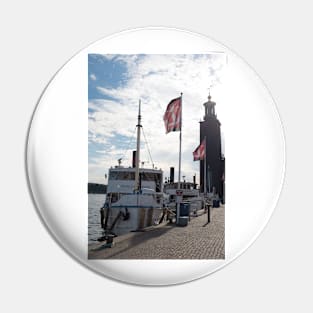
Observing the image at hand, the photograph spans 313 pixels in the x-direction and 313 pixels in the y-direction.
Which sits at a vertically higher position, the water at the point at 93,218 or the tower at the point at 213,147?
the tower at the point at 213,147

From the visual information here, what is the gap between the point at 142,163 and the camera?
110 inches

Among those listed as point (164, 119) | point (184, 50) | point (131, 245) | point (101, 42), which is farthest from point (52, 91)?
point (131, 245)

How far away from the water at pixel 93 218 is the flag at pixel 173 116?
26.3 inches

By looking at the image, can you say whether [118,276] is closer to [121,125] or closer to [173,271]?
[173,271]

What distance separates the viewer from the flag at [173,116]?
8.46ft

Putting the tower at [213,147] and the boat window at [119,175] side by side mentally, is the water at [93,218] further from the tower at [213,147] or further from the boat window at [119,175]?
the tower at [213,147]

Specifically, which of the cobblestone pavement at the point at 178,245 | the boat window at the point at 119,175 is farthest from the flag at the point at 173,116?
the cobblestone pavement at the point at 178,245

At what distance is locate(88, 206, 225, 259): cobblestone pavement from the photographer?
8.38 ft

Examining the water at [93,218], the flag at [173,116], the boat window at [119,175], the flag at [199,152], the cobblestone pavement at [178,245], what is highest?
the flag at [173,116]

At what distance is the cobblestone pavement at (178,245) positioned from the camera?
8.38 feet

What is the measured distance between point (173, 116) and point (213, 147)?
35cm

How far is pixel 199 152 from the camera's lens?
2.64 metres

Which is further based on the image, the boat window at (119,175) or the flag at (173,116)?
the boat window at (119,175)

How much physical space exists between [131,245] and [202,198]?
1.90ft
